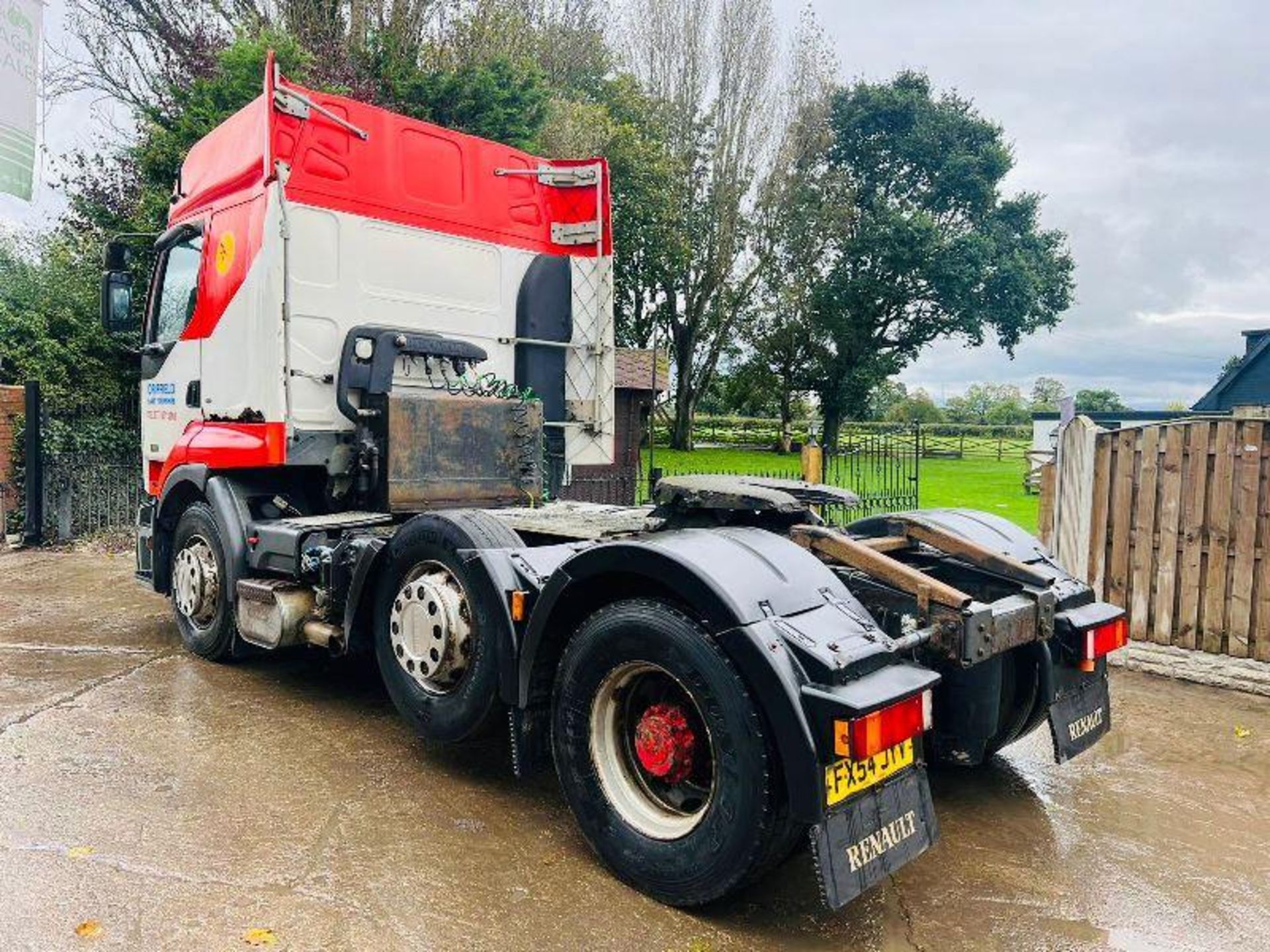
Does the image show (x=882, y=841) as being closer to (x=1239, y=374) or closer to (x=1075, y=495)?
(x=1075, y=495)

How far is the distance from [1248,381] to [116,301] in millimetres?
32037

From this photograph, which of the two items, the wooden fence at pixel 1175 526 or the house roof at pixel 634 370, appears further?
the house roof at pixel 634 370

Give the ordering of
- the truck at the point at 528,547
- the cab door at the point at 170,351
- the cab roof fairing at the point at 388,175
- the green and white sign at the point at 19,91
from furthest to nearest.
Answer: the green and white sign at the point at 19,91, the cab door at the point at 170,351, the cab roof fairing at the point at 388,175, the truck at the point at 528,547

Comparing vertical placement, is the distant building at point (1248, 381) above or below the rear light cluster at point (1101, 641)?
above

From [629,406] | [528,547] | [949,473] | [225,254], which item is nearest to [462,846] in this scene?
[528,547]

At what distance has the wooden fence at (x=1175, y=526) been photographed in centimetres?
568

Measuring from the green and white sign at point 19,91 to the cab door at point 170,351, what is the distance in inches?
197

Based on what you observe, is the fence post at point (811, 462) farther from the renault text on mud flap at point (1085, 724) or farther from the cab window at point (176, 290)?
the cab window at point (176, 290)

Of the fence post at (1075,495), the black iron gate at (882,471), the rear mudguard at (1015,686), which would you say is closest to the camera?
the rear mudguard at (1015,686)

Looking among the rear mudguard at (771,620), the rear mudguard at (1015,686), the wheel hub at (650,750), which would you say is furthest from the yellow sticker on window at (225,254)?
the rear mudguard at (1015,686)

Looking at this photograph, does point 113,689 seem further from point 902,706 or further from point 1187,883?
point 1187,883

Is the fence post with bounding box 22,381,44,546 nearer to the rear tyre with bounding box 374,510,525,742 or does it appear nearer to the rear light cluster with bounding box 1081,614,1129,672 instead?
the rear tyre with bounding box 374,510,525,742

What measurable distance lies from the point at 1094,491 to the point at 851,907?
4.40 metres

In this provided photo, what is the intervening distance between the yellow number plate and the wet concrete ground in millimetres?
540
